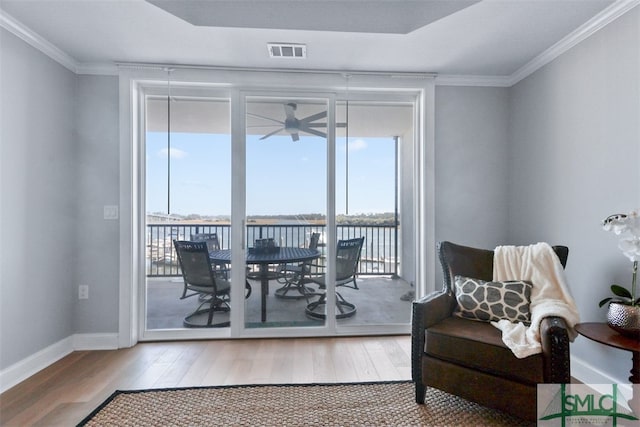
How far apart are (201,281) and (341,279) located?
1.31 meters

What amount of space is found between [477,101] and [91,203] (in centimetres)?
367

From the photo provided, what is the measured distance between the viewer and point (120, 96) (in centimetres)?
272

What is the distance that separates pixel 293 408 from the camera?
1.87m

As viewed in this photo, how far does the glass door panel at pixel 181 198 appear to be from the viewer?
9.51 ft

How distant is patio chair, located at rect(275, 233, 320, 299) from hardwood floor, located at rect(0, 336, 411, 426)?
43cm

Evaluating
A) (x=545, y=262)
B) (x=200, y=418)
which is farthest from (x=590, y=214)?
(x=200, y=418)

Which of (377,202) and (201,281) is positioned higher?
(377,202)

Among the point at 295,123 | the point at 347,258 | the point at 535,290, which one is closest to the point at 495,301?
the point at 535,290

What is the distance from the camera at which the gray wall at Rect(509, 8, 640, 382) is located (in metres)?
1.89

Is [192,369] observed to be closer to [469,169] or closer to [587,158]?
[469,169]

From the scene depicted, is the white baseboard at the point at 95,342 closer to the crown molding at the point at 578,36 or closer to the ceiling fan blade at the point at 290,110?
the ceiling fan blade at the point at 290,110

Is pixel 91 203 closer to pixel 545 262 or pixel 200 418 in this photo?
pixel 200 418

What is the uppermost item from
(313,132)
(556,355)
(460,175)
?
(313,132)

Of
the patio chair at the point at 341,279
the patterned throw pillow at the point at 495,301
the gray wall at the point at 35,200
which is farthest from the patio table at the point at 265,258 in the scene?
the patterned throw pillow at the point at 495,301
